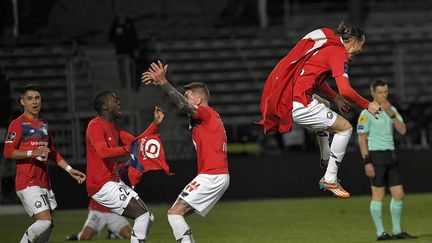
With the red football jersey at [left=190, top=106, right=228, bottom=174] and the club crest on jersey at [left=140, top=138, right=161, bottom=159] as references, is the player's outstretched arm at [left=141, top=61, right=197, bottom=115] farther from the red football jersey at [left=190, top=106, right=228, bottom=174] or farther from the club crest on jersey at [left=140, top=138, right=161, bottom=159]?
the club crest on jersey at [left=140, top=138, right=161, bottom=159]

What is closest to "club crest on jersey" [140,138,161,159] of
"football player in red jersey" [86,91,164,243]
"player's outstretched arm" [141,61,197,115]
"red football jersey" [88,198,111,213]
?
"football player in red jersey" [86,91,164,243]

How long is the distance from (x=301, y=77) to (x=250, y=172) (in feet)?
37.8

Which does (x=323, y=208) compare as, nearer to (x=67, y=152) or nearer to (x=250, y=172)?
(x=250, y=172)

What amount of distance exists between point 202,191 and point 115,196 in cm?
114

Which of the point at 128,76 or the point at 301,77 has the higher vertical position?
the point at 301,77

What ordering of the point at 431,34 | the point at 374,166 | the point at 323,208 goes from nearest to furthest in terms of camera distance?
the point at 374,166, the point at 323,208, the point at 431,34

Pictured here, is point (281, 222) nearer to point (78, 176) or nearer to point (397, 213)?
point (397, 213)

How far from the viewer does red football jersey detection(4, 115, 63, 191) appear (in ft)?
38.3

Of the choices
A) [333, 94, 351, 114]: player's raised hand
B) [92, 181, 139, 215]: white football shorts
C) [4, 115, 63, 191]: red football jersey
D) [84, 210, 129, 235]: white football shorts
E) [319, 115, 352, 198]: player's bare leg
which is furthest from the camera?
[84, 210, 129, 235]: white football shorts

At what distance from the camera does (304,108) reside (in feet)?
33.2

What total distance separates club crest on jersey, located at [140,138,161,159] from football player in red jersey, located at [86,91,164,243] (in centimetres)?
11

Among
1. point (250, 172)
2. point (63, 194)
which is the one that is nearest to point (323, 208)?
point (250, 172)

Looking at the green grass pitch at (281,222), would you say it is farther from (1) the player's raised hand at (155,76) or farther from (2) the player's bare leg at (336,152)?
(1) the player's raised hand at (155,76)

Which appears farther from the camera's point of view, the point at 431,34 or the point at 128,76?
the point at 431,34
